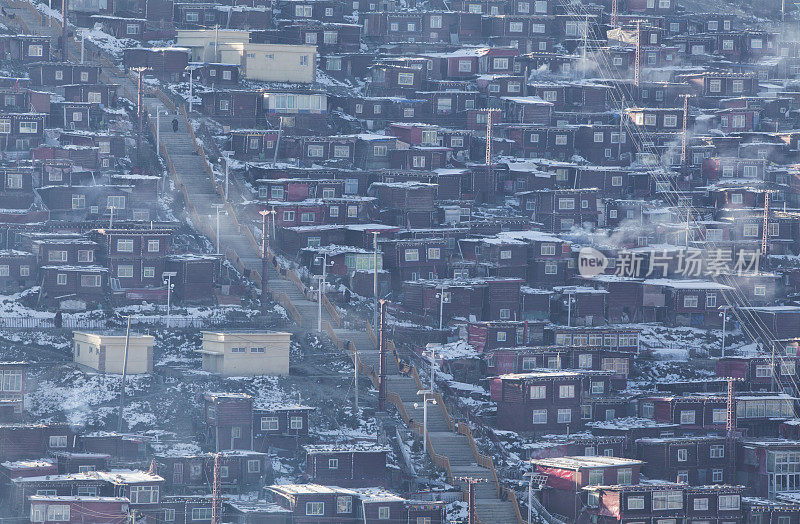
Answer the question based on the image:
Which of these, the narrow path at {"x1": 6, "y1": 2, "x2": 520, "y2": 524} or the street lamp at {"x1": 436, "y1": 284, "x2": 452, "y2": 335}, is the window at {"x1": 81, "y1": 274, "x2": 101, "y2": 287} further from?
the street lamp at {"x1": 436, "y1": 284, "x2": 452, "y2": 335}

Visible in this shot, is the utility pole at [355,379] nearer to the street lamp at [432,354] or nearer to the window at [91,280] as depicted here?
the street lamp at [432,354]

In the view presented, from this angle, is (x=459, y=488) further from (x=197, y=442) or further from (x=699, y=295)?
(x=699, y=295)

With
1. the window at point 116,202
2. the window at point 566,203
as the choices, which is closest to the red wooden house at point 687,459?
the window at point 566,203

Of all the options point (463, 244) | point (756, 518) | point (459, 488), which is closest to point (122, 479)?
point (459, 488)

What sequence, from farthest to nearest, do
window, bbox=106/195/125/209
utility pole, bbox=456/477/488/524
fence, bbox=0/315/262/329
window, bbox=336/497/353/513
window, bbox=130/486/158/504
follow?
window, bbox=106/195/125/209 → fence, bbox=0/315/262/329 → window, bbox=336/497/353/513 → utility pole, bbox=456/477/488/524 → window, bbox=130/486/158/504

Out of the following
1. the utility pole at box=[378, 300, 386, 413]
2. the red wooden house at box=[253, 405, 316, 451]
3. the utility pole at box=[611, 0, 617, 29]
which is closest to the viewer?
the red wooden house at box=[253, 405, 316, 451]

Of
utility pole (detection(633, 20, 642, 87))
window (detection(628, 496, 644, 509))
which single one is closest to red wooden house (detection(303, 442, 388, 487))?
window (detection(628, 496, 644, 509))

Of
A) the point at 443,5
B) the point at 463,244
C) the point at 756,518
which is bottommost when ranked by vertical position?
the point at 756,518

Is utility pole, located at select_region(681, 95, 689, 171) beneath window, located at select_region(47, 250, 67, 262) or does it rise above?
above
